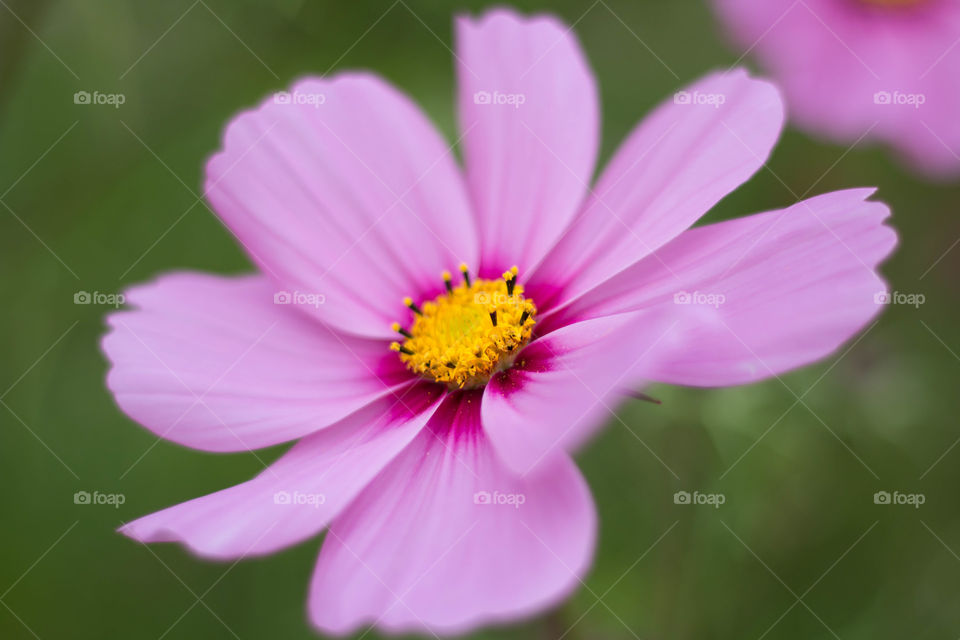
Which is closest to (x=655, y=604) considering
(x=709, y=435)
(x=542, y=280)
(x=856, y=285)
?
(x=709, y=435)

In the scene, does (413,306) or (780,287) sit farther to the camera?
(413,306)

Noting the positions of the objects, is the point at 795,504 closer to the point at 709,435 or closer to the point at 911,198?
the point at 709,435

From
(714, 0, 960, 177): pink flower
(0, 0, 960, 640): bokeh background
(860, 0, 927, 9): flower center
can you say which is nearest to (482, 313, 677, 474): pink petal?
(0, 0, 960, 640): bokeh background

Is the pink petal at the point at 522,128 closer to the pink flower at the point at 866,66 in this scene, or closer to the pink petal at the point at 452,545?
the pink petal at the point at 452,545

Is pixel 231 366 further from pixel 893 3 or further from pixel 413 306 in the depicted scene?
pixel 893 3

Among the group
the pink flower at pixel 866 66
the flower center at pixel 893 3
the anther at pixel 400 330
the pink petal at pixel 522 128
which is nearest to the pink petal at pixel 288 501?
the anther at pixel 400 330

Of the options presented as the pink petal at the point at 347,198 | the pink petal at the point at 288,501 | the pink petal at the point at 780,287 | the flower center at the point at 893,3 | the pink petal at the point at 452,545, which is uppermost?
the flower center at the point at 893,3

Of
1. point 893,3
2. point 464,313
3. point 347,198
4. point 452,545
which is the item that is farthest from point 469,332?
point 893,3
